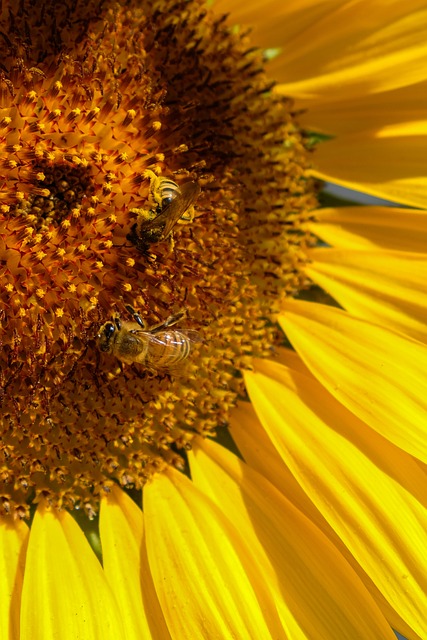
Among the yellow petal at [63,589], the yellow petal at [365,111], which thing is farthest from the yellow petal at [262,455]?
the yellow petal at [365,111]

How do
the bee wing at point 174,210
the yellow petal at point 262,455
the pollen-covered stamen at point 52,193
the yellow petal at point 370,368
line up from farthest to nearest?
1. the yellow petal at point 262,455
2. the yellow petal at point 370,368
3. the pollen-covered stamen at point 52,193
4. the bee wing at point 174,210

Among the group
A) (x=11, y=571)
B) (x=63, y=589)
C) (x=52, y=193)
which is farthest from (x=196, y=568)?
(x=52, y=193)

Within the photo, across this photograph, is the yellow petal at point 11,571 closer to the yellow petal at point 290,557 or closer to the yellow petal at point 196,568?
the yellow petal at point 196,568

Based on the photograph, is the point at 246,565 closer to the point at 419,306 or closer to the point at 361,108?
the point at 419,306

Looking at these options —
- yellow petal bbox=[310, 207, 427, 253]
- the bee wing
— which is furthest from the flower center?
yellow petal bbox=[310, 207, 427, 253]

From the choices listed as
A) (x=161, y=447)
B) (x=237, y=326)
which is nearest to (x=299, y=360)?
(x=237, y=326)

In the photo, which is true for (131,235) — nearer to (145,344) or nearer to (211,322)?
(145,344)
